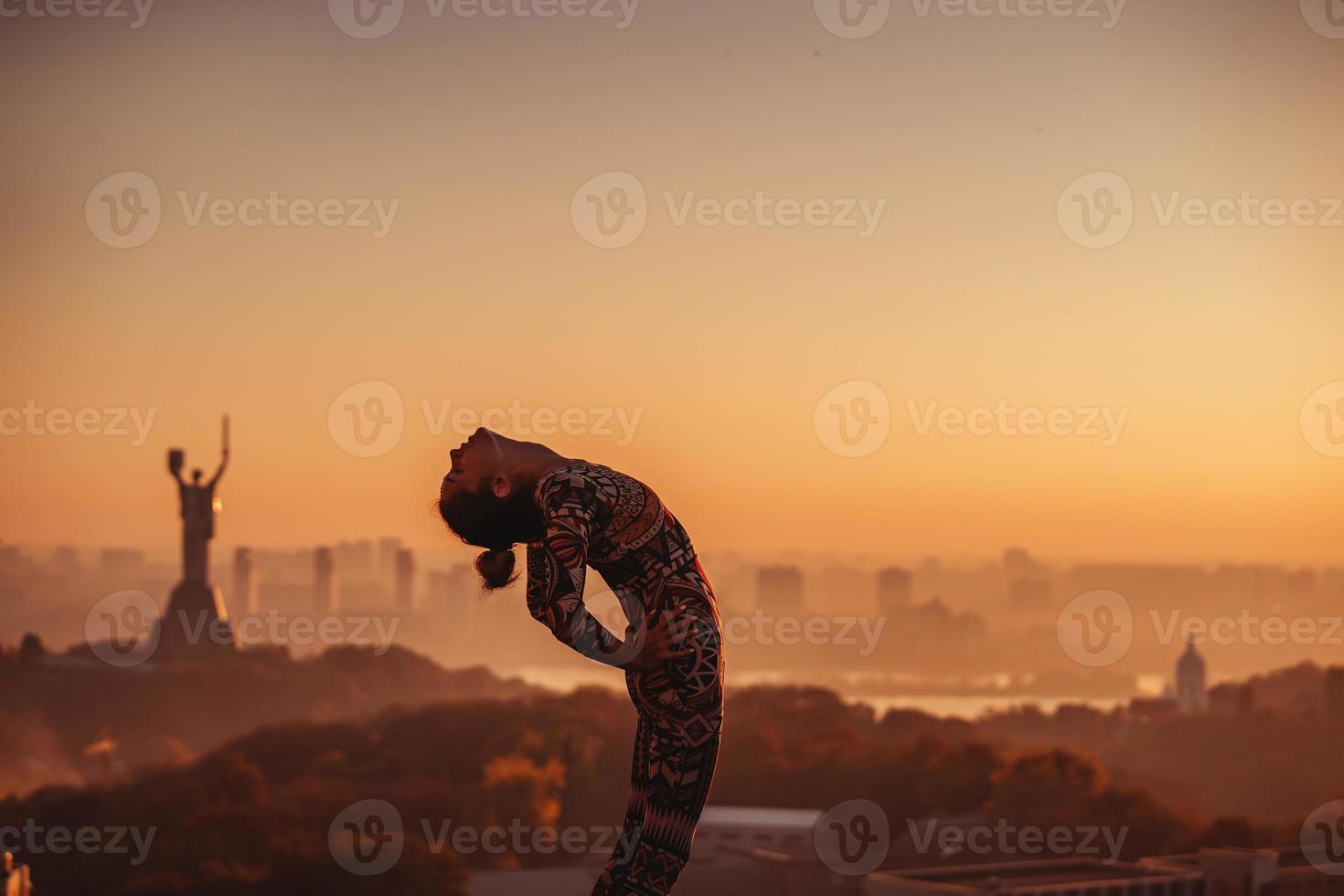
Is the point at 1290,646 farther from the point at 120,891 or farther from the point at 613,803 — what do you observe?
the point at 120,891

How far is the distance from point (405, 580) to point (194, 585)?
11.4 ft

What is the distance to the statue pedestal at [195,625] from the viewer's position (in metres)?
24.0

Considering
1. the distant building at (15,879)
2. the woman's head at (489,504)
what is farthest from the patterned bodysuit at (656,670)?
the distant building at (15,879)

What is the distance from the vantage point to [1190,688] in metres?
26.5

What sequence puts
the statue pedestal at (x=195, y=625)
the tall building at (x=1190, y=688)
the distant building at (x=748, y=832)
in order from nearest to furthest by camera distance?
1. the statue pedestal at (x=195, y=625)
2. the distant building at (x=748, y=832)
3. the tall building at (x=1190, y=688)

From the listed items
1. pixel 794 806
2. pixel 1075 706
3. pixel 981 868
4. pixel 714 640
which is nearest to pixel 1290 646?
pixel 1075 706

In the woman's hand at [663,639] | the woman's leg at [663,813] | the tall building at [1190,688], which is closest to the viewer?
the woman's hand at [663,639]

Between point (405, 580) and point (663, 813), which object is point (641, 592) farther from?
point (405, 580)

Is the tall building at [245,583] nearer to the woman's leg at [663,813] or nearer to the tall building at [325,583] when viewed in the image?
the tall building at [325,583]

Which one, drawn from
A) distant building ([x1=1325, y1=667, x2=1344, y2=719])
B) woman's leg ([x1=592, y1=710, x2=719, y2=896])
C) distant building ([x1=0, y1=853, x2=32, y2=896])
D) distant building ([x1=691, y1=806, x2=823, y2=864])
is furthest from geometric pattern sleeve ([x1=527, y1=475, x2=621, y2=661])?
distant building ([x1=1325, y1=667, x2=1344, y2=719])

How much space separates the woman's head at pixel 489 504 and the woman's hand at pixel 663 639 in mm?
480

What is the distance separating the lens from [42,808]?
72.6 ft

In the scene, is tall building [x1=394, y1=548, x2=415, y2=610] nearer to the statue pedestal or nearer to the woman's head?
the statue pedestal

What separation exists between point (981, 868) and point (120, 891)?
→ 14.7 m
